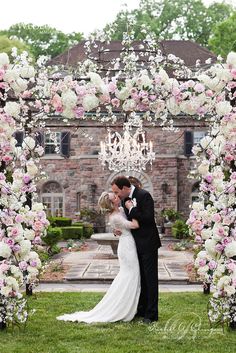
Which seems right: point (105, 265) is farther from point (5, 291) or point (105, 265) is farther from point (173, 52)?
point (173, 52)

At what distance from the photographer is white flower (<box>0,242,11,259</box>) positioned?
29.3ft

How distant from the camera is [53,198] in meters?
34.1

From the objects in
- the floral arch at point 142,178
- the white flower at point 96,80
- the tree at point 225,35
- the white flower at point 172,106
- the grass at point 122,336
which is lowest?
the grass at point 122,336

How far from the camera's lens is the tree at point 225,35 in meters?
39.2

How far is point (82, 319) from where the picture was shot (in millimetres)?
9898

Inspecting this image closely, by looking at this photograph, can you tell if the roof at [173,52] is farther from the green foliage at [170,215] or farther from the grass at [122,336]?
the grass at [122,336]

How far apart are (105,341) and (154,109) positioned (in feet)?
9.92

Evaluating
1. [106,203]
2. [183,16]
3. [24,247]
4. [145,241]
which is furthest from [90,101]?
[183,16]

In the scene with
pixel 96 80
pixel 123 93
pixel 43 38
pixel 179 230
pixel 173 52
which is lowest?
pixel 179 230

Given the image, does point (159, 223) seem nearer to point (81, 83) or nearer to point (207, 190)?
point (207, 190)

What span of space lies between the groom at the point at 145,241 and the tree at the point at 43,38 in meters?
40.6

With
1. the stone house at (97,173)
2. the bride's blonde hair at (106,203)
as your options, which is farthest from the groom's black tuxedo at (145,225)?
the stone house at (97,173)

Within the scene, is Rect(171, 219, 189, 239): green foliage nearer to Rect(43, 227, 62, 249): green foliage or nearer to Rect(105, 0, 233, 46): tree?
Rect(43, 227, 62, 249): green foliage

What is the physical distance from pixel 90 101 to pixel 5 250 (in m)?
2.10
